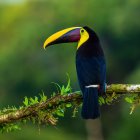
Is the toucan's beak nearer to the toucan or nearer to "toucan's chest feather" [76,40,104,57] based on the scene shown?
the toucan

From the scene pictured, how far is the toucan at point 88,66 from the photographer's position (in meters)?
7.99

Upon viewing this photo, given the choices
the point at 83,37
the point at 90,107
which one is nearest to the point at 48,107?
the point at 90,107

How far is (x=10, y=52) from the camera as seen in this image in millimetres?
51062

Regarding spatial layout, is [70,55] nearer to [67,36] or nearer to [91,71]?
[67,36]

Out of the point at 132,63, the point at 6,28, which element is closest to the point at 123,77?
the point at 132,63

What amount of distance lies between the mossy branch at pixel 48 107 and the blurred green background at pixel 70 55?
31.8 m

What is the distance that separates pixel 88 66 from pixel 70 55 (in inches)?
1618

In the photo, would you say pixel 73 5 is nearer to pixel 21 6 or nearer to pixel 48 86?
pixel 21 6

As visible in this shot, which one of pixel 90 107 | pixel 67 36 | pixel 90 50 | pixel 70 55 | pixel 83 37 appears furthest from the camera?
pixel 70 55

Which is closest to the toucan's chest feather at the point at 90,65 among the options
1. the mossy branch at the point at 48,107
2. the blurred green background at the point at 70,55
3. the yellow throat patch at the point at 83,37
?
the yellow throat patch at the point at 83,37

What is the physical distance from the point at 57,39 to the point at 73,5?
1858 inches

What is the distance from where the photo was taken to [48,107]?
7.56m

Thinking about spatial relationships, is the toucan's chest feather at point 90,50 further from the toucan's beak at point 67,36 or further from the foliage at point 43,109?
the foliage at point 43,109

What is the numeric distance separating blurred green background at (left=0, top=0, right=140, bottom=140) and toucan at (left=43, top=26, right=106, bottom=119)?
30149mm
